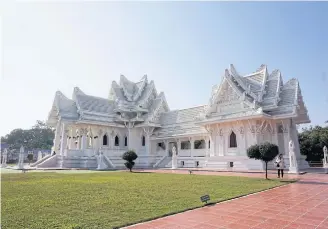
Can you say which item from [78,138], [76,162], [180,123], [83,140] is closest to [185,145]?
[180,123]

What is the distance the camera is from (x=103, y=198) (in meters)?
6.96

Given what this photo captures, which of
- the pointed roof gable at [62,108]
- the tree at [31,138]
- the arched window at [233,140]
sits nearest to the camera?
the arched window at [233,140]

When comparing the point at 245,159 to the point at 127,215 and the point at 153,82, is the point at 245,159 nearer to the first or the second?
the point at 127,215

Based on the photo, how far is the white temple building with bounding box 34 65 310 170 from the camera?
71.4 feet

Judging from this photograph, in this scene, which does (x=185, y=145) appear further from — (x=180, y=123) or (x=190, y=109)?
(x=190, y=109)

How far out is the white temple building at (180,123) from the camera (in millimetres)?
21766

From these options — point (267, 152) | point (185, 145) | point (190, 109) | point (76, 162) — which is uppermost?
point (190, 109)

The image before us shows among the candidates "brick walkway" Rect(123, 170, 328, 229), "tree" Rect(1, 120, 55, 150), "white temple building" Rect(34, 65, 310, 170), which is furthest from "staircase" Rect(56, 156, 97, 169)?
"tree" Rect(1, 120, 55, 150)

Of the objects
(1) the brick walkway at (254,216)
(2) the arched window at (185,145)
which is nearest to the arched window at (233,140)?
(2) the arched window at (185,145)

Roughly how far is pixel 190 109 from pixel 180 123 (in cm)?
210

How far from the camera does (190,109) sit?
1225 inches

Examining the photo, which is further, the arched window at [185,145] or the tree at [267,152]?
the arched window at [185,145]

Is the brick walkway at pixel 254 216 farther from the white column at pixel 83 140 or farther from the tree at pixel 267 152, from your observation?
the white column at pixel 83 140

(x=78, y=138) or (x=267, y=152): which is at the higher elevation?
(x=78, y=138)
